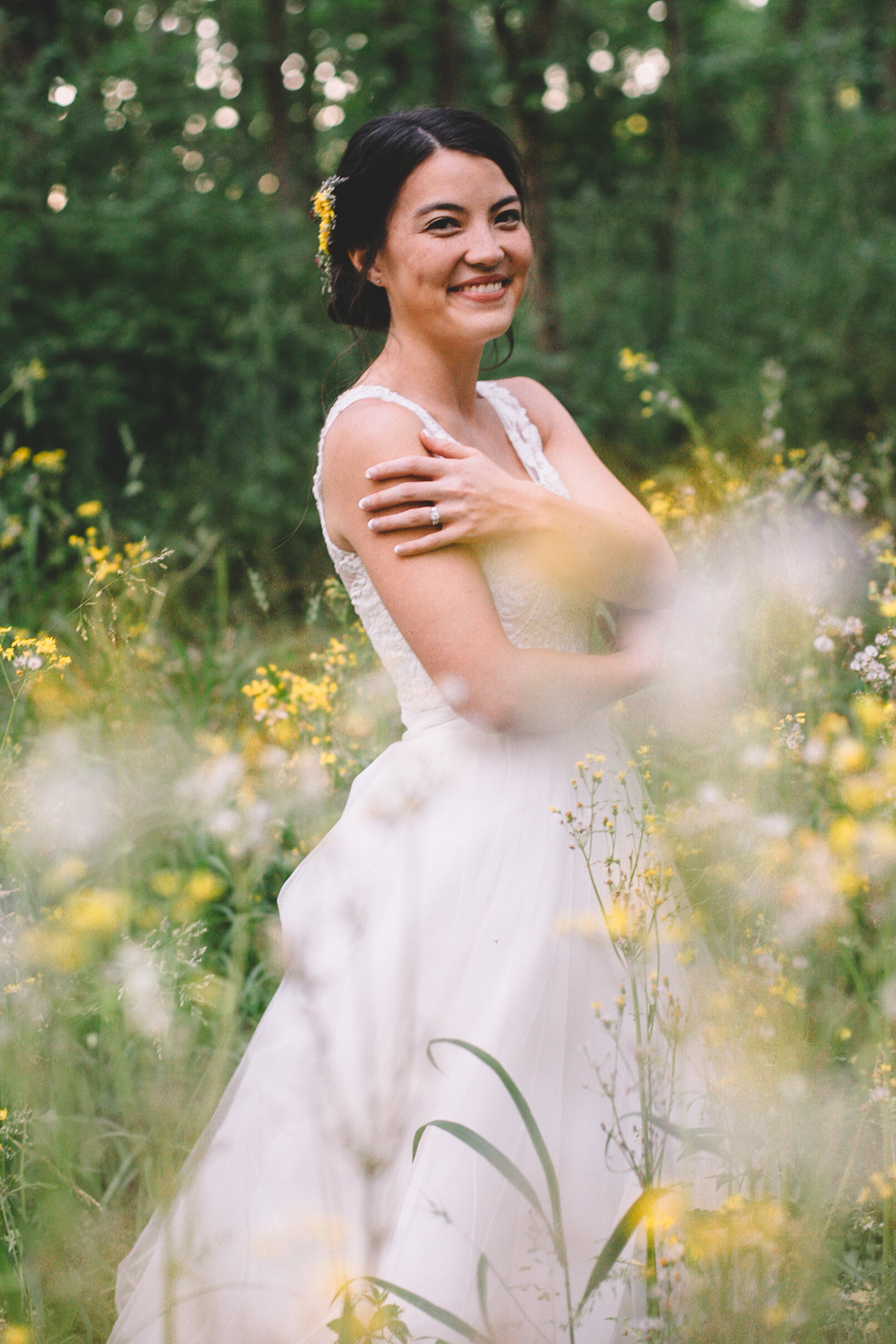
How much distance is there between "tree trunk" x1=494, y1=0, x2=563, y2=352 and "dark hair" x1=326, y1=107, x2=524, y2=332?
337 cm

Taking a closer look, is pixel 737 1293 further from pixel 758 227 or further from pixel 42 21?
pixel 758 227

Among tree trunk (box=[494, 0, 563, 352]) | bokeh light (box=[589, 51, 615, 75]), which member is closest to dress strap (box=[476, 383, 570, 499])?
tree trunk (box=[494, 0, 563, 352])

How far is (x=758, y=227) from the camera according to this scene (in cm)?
794

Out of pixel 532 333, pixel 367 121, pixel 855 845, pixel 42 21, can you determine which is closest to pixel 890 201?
pixel 532 333

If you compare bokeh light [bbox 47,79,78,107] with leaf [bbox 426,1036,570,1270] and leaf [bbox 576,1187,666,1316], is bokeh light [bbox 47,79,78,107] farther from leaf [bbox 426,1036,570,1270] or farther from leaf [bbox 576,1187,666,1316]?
leaf [bbox 576,1187,666,1316]

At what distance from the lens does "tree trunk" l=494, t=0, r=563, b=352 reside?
507cm

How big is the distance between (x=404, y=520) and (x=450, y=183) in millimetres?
614

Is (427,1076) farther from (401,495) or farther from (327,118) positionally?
→ (327,118)

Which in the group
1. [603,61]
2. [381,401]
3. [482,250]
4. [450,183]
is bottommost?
[381,401]

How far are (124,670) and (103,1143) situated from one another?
3.91 feet

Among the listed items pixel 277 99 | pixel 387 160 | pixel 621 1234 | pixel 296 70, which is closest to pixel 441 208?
pixel 387 160

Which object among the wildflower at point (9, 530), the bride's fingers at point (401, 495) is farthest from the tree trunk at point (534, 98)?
the bride's fingers at point (401, 495)

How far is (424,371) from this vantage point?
71.5 inches

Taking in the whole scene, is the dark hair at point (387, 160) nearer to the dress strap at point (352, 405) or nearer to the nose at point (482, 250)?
the nose at point (482, 250)
